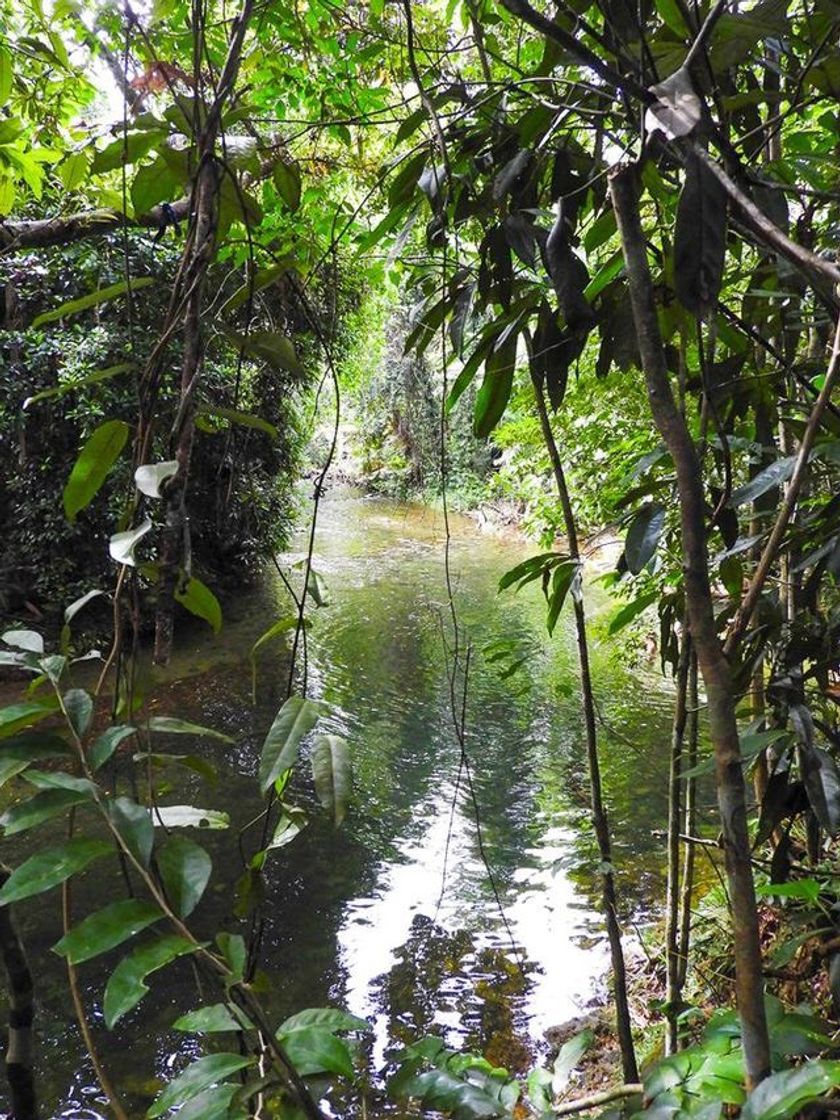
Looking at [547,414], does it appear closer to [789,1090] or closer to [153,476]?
[153,476]

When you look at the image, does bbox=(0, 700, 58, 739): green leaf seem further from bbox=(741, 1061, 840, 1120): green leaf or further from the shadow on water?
the shadow on water

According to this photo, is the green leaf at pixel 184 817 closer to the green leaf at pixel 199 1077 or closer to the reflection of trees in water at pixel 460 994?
the green leaf at pixel 199 1077

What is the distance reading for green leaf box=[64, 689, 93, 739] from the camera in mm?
599

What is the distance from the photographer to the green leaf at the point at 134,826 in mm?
557

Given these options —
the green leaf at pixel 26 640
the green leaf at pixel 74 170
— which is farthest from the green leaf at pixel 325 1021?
the green leaf at pixel 74 170

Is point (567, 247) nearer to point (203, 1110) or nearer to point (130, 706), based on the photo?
point (130, 706)

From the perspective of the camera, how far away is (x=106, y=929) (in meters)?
0.54

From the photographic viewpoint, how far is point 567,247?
0.75m

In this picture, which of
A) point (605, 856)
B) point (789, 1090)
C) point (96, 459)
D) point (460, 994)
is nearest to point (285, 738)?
point (96, 459)

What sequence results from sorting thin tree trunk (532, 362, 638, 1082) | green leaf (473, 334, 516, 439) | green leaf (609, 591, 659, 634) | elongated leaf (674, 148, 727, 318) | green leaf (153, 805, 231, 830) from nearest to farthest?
elongated leaf (674, 148, 727, 318) → green leaf (153, 805, 231, 830) → green leaf (473, 334, 516, 439) → thin tree trunk (532, 362, 638, 1082) → green leaf (609, 591, 659, 634)

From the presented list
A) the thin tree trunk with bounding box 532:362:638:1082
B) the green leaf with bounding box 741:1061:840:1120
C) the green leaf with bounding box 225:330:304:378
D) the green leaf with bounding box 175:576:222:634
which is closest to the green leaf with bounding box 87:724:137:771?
the green leaf with bounding box 175:576:222:634

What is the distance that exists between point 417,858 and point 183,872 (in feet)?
9.70

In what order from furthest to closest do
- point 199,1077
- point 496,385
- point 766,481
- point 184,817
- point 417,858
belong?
point 417,858 → point 496,385 → point 766,481 → point 184,817 → point 199,1077

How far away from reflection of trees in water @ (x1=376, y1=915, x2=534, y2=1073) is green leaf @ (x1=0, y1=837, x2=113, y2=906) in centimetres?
208
